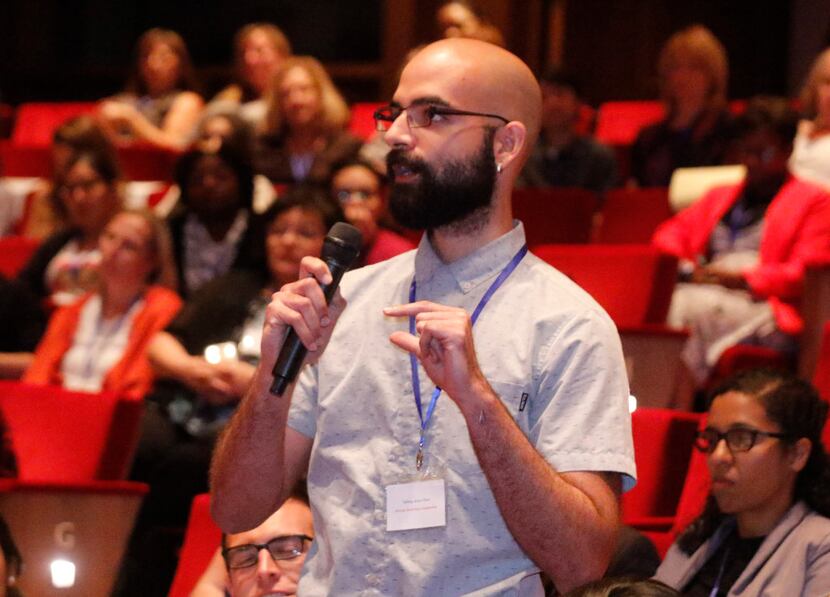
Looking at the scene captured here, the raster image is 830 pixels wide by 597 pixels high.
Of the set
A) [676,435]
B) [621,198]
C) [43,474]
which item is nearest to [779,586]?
[676,435]

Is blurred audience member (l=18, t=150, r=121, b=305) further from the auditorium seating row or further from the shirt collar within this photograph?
the shirt collar

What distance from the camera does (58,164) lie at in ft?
14.1

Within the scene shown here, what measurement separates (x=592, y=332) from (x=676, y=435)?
0.99 metres

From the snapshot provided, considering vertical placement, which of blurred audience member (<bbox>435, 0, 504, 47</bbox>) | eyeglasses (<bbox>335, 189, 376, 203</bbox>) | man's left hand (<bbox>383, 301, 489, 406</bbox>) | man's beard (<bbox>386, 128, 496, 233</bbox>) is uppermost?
man's beard (<bbox>386, 128, 496, 233</bbox>)

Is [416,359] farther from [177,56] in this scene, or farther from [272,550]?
[177,56]

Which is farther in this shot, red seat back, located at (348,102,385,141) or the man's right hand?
red seat back, located at (348,102,385,141)

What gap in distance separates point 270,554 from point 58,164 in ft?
8.72

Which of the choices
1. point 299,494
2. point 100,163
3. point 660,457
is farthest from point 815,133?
point 299,494

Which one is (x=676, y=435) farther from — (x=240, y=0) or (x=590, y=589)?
(x=240, y=0)

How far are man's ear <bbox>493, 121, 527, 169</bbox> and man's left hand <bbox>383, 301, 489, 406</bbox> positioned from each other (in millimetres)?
260

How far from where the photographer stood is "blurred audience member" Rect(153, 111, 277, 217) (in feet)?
13.2

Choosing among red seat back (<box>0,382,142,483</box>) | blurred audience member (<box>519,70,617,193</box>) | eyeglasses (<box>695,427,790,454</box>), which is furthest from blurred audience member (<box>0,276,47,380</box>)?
eyeglasses (<box>695,427,790,454</box>)

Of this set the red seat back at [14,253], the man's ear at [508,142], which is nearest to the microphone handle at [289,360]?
the man's ear at [508,142]

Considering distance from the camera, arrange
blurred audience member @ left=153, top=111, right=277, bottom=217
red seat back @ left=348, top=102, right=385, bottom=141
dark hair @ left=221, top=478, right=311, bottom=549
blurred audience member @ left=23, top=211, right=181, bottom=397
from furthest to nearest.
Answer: red seat back @ left=348, top=102, right=385, bottom=141 → blurred audience member @ left=153, top=111, right=277, bottom=217 → blurred audience member @ left=23, top=211, right=181, bottom=397 → dark hair @ left=221, top=478, right=311, bottom=549
